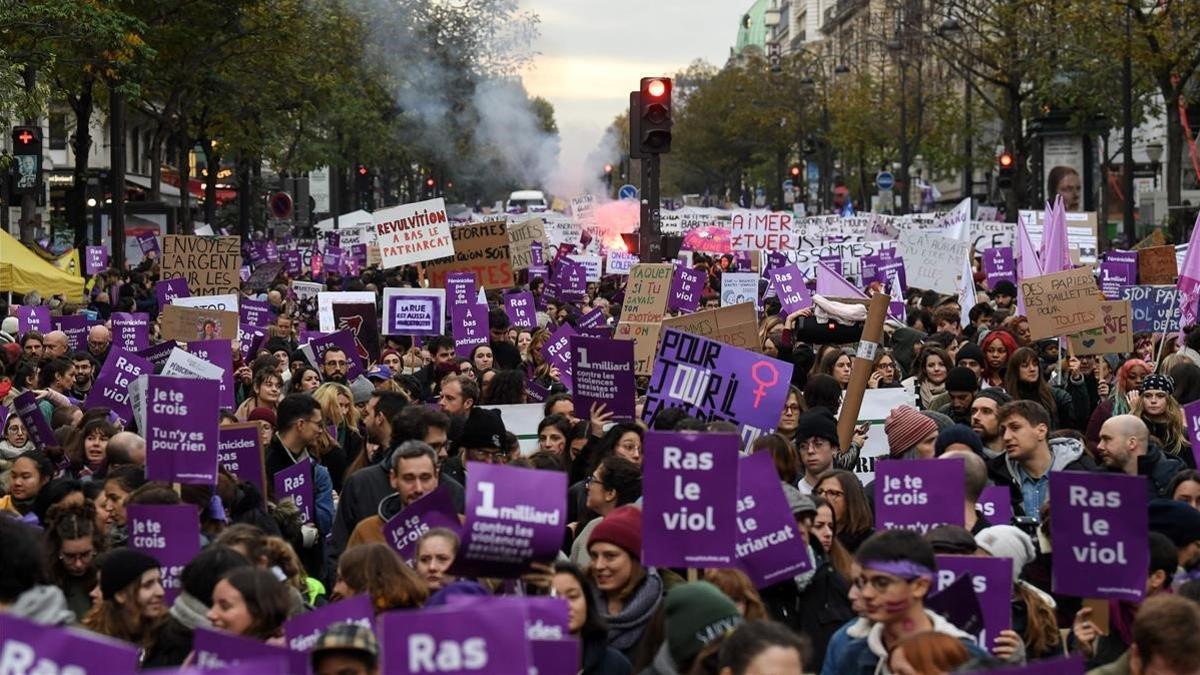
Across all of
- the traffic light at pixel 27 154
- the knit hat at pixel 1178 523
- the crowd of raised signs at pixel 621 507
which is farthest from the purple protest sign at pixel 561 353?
the traffic light at pixel 27 154

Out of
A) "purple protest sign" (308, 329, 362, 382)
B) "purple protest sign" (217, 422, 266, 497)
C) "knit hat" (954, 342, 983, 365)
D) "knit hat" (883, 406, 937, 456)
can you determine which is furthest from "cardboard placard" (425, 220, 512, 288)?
"purple protest sign" (217, 422, 266, 497)

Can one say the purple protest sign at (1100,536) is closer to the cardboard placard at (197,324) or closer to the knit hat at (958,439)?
the knit hat at (958,439)

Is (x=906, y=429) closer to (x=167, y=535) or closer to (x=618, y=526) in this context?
(x=618, y=526)

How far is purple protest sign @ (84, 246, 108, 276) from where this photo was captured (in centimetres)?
3519

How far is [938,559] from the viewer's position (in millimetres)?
7184

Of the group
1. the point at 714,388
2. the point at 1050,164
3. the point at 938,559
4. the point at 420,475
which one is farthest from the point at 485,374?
the point at 1050,164

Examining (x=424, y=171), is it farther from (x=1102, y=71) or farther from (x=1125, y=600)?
(x=1125, y=600)

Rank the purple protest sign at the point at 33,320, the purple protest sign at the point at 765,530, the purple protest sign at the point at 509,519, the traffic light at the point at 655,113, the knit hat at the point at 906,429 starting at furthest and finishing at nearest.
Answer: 1. the purple protest sign at the point at 33,320
2. the traffic light at the point at 655,113
3. the knit hat at the point at 906,429
4. the purple protest sign at the point at 765,530
5. the purple protest sign at the point at 509,519

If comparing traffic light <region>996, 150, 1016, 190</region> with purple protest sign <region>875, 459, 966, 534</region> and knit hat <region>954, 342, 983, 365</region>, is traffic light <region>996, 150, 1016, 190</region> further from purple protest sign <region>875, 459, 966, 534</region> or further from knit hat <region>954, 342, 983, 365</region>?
purple protest sign <region>875, 459, 966, 534</region>

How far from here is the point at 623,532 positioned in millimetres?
7305

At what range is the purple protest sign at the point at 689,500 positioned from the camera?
23.1ft

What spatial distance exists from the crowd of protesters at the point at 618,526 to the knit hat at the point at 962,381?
1cm

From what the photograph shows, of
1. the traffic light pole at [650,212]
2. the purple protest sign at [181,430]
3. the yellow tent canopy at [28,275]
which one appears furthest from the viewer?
the yellow tent canopy at [28,275]

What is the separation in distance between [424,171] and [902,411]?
301ft
